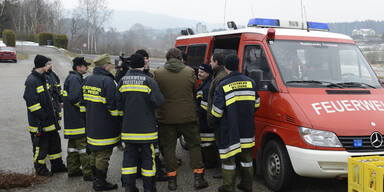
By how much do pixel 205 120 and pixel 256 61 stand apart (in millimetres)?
1205

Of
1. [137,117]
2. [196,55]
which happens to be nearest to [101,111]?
[137,117]

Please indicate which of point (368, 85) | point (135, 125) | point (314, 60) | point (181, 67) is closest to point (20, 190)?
point (135, 125)

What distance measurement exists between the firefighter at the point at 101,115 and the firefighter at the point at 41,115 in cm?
85

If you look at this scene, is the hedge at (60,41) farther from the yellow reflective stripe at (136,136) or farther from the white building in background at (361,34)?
the yellow reflective stripe at (136,136)

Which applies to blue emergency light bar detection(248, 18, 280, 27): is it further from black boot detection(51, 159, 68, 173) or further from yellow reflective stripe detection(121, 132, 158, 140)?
black boot detection(51, 159, 68, 173)

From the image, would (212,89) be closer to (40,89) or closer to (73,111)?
(73,111)

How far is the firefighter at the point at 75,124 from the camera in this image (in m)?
5.46

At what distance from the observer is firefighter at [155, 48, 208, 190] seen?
16.6 ft

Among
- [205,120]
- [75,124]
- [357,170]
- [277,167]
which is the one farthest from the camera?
[205,120]

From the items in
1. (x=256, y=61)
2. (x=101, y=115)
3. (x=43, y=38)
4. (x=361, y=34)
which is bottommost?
(x=101, y=115)

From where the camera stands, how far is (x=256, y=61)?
5.39m

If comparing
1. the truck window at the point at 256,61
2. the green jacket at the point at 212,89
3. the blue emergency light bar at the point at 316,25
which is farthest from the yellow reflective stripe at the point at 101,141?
the blue emergency light bar at the point at 316,25

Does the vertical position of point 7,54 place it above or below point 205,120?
above

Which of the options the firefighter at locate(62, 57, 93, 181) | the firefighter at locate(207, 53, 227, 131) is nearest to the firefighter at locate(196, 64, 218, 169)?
the firefighter at locate(207, 53, 227, 131)
